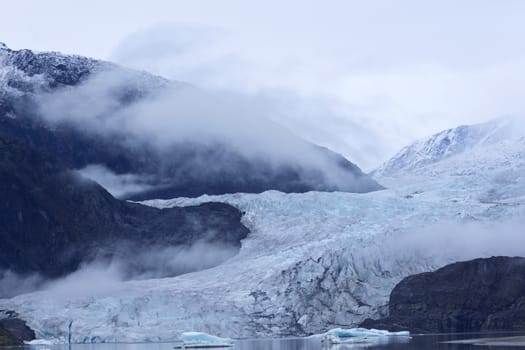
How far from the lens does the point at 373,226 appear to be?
89.9 meters

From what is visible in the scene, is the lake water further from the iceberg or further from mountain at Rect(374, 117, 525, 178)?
mountain at Rect(374, 117, 525, 178)

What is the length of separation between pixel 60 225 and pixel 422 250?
3532 cm

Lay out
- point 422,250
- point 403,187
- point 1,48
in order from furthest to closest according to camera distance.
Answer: point 1,48, point 403,187, point 422,250

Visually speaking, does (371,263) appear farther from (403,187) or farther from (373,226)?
(403,187)

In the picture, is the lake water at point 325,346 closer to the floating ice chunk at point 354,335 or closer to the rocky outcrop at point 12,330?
the floating ice chunk at point 354,335

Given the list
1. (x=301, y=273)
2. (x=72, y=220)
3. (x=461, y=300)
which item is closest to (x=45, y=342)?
(x=301, y=273)

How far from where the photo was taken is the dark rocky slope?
342 ft

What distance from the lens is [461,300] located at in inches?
3285

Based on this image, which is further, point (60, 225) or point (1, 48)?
point (1, 48)

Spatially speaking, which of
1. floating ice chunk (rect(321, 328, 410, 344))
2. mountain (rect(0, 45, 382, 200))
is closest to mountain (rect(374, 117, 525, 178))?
mountain (rect(0, 45, 382, 200))

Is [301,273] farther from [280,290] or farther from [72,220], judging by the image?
[72,220]

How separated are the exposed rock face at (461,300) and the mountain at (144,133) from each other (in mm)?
39357

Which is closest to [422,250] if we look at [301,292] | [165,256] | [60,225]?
[301,292]

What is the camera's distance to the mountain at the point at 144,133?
123750 mm
